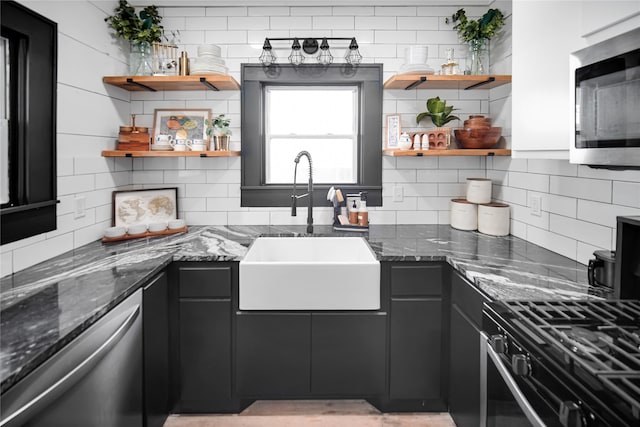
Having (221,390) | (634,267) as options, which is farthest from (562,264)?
(221,390)

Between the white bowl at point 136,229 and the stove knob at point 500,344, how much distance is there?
2025mm

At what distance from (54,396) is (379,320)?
1.49m

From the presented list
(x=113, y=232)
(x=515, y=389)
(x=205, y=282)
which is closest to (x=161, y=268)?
(x=205, y=282)

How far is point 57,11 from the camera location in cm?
214

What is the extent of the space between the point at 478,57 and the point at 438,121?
0.45m

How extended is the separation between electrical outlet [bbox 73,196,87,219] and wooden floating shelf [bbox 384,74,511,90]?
188 cm

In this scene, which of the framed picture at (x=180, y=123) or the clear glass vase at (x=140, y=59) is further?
the framed picture at (x=180, y=123)

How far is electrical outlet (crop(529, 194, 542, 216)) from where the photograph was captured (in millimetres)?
2439

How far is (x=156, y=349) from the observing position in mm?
2084

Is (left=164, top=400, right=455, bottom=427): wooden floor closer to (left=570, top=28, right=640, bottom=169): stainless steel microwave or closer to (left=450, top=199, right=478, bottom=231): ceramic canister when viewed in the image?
(left=450, top=199, right=478, bottom=231): ceramic canister

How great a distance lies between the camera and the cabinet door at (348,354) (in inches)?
90.4

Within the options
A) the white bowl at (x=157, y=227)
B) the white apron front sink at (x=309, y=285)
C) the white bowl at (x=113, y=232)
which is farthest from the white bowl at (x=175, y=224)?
the white apron front sink at (x=309, y=285)

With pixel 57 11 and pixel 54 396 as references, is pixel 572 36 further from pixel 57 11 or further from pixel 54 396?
pixel 57 11

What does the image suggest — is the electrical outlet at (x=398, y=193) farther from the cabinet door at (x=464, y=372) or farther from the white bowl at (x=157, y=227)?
the white bowl at (x=157, y=227)
